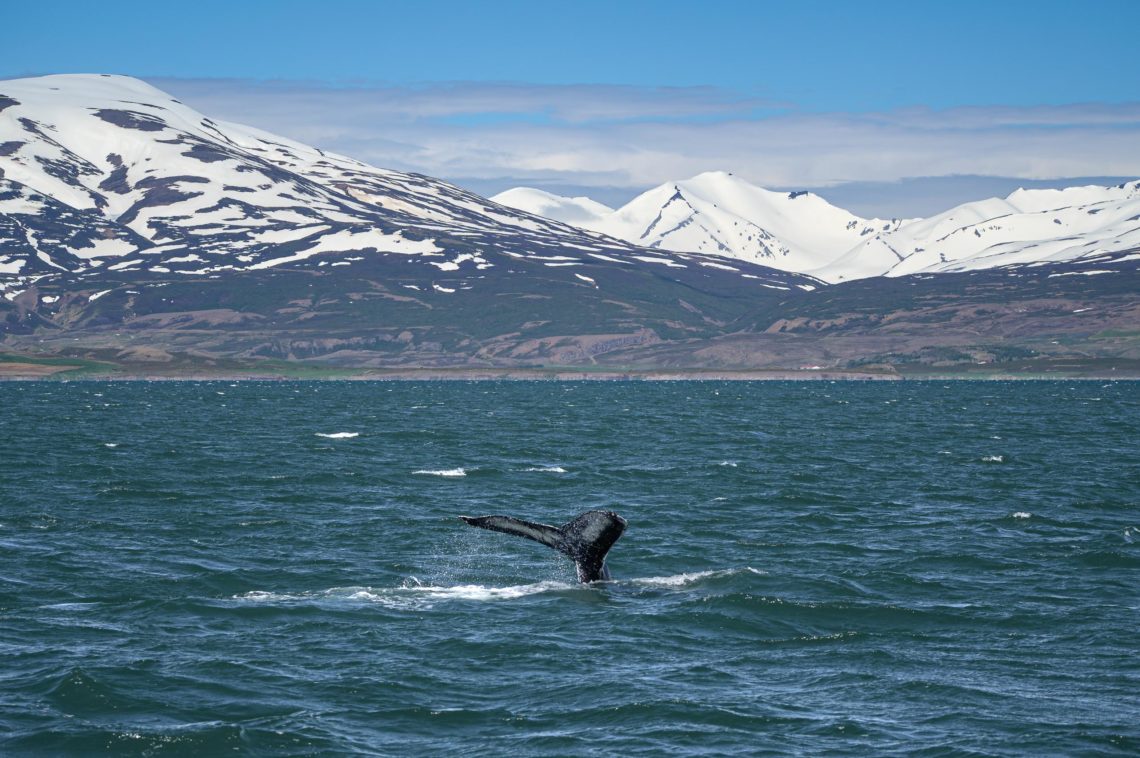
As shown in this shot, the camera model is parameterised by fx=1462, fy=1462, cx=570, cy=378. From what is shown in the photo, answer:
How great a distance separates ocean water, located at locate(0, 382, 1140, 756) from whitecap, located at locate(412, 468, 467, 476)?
0.41 m

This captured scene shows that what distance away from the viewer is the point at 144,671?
90.8 feet

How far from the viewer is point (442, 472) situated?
246 ft

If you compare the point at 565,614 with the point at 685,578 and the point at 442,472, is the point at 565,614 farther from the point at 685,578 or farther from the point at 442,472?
the point at 442,472

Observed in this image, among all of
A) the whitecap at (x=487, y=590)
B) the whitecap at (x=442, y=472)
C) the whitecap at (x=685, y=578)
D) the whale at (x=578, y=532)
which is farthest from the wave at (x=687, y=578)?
the whitecap at (x=442, y=472)

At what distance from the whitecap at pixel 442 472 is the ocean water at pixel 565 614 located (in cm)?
41

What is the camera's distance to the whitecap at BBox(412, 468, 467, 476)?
243 ft

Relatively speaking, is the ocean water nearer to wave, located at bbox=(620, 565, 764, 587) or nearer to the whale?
wave, located at bbox=(620, 565, 764, 587)

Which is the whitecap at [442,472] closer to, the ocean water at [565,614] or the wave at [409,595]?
the ocean water at [565,614]

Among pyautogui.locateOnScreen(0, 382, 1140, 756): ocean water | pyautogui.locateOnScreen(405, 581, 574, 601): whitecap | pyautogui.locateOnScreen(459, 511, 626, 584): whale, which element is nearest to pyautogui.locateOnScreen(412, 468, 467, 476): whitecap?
pyautogui.locateOnScreen(0, 382, 1140, 756): ocean water

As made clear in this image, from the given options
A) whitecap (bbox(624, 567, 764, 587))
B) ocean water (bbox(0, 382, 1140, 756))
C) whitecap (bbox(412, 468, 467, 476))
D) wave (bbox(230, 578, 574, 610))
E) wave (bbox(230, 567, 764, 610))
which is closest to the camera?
ocean water (bbox(0, 382, 1140, 756))

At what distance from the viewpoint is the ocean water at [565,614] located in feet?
79.8

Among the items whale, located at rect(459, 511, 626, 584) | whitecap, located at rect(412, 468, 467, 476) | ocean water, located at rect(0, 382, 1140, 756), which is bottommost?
whitecap, located at rect(412, 468, 467, 476)

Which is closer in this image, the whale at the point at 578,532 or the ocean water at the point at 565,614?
the ocean water at the point at 565,614

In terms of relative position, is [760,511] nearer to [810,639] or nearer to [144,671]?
[810,639]
